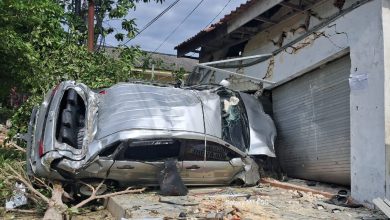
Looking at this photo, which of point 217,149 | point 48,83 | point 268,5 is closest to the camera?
point 217,149

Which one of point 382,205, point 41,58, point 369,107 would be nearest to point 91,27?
point 41,58

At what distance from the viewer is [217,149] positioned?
26.3ft

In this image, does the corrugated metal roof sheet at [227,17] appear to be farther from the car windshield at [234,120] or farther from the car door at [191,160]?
the car door at [191,160]

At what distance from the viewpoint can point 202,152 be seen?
786cm

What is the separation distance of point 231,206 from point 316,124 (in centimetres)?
311

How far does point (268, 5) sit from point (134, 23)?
6203 millimetres

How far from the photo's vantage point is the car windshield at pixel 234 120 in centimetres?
848

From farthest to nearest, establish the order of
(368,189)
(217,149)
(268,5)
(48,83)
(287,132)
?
(48,83)
(287,132)
(268,5)
(217,149)
(368,189)

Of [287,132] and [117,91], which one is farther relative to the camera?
[287,132]

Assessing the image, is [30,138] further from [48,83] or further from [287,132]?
[287,132]

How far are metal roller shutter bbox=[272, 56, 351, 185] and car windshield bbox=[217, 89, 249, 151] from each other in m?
1.24

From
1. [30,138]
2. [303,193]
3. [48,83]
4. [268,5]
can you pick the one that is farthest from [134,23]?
[303,193]

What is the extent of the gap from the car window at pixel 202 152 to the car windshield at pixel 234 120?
9.6 inches

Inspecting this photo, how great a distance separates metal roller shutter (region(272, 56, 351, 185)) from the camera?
773cm
